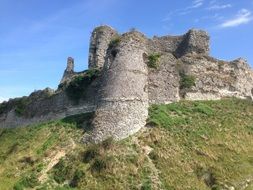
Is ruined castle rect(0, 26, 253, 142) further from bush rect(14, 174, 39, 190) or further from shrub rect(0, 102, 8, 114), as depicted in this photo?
bush rect(14, 174, 39, 190)

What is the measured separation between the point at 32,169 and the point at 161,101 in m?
11.3

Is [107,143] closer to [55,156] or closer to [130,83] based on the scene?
[55,156]

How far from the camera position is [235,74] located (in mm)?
50156

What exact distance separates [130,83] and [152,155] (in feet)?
20.1

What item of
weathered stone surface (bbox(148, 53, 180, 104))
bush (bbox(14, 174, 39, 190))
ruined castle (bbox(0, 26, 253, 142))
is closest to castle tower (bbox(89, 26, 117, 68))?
ruined castle (bbox(0, 26, 253, 142))

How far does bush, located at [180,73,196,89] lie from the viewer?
46.4 metres

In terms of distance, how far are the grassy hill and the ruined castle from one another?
1350 mm

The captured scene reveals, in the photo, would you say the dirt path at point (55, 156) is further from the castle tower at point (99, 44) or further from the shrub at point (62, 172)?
the castle tower at point (99, 44)

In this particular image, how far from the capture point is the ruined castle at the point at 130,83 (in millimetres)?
40375

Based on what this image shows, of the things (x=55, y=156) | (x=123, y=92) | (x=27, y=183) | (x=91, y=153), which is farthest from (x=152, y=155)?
(x=27, y=183)

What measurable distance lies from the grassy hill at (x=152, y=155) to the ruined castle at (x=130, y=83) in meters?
1.35

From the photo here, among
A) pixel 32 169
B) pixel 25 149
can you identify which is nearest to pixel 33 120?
pixel 25 149

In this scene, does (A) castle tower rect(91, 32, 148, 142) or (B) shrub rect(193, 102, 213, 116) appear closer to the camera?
(A) castle tower rect(91, 32, 148, 142)

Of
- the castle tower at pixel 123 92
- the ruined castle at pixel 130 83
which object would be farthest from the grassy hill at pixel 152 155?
the ruined castle at pixel 130 83
